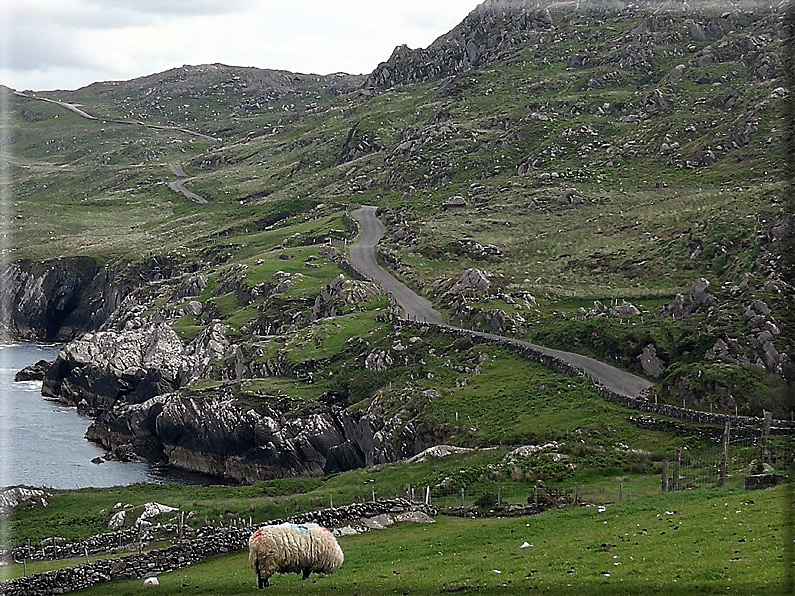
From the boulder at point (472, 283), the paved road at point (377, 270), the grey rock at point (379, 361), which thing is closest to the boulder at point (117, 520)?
the grey rock at point (379, 361)

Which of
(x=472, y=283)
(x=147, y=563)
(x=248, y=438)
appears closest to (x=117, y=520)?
(x=147, y=563)

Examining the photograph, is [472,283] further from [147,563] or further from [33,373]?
[147,563]

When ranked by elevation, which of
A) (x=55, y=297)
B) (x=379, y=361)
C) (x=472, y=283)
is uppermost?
(x=472, y=283)

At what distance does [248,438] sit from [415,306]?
98.3 feet

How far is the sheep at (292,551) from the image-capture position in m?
32.5

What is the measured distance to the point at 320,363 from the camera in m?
103

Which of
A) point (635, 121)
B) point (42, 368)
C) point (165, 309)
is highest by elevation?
point (635, 121)

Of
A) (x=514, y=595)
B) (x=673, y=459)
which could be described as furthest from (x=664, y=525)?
(x=673, y=459)

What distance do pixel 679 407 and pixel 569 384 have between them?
11450 mm

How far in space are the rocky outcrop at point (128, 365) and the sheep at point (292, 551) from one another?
84096 millimetres

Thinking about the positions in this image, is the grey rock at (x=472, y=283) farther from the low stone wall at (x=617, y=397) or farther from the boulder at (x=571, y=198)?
the boulder at (x=571, y=198)

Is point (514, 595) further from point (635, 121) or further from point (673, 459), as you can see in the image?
point (635, 121)

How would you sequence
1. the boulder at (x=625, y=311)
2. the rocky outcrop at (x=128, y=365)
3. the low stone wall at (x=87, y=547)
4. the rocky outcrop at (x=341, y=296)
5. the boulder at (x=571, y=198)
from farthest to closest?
the boulder at (x=571, y=198) → the rocky outcrop at (x=128, y=365) → the rocky outcrop at (x=341, y=296) → the boulder at (x=625, y=311) → the low stone wall at (x=87, y=547)

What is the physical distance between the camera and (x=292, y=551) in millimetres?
32875
